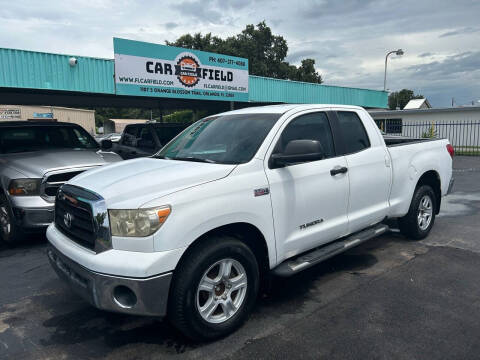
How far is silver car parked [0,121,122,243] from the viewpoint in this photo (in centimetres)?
497

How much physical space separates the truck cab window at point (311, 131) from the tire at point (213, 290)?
3.81ft

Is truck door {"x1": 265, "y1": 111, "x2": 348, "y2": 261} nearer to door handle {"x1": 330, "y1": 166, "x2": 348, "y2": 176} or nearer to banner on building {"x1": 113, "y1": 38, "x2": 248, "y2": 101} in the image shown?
door handle {"x1": 330, "y1": 166, "x2": 348, "y2": 176}

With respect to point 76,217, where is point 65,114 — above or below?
above

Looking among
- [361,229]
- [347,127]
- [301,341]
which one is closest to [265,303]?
[301,341]

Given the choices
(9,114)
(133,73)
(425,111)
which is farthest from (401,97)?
(133,73)

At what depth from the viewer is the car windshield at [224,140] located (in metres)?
3.41

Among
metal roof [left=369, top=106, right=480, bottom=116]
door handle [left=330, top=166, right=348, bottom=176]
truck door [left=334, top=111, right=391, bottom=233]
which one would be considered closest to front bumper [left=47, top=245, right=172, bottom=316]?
door handle [left=330, top=166, right=348, bottom=176]

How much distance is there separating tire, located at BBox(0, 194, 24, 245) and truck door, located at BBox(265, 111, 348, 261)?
3779 mm

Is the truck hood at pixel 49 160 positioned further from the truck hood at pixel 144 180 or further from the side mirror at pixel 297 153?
the side mirror at pixel 297 153

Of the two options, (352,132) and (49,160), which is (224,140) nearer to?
(352,132)

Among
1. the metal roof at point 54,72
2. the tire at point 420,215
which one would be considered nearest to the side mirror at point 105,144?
the tire at point 420,215

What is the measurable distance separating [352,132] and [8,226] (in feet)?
15.7

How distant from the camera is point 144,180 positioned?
2.93m

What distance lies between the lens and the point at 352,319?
3.27m
